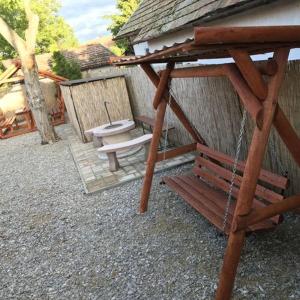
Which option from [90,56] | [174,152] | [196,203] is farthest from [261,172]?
[90,56]

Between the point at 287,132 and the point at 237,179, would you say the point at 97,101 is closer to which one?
the point at 237,179

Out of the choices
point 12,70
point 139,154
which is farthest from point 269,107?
point 12,70

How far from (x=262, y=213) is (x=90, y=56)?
72.9ft

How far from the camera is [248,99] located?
2582 mm

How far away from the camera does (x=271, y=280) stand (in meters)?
2.99

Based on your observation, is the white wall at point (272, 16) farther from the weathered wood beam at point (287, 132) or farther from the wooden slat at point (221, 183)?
the wooden slat at point (221, 183)

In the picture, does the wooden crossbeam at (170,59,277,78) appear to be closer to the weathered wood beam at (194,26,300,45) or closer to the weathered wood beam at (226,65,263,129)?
the weathered wood beam at (226,65,263,129)

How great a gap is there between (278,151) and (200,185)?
3.61ft

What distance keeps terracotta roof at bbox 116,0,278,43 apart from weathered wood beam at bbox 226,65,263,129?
1.90m

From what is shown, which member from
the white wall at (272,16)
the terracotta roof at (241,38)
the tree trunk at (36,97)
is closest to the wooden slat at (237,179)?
the terracotta roof at (241,38)

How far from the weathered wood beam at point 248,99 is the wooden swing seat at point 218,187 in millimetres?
984

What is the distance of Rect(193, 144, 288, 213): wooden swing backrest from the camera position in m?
3.30

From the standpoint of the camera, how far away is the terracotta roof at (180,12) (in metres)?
4.48

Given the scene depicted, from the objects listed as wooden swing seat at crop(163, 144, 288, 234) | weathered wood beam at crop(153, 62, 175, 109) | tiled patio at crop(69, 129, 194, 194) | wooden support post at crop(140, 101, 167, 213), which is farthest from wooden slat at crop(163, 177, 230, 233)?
tiled patio at crop(69, 129, 194, 194)
